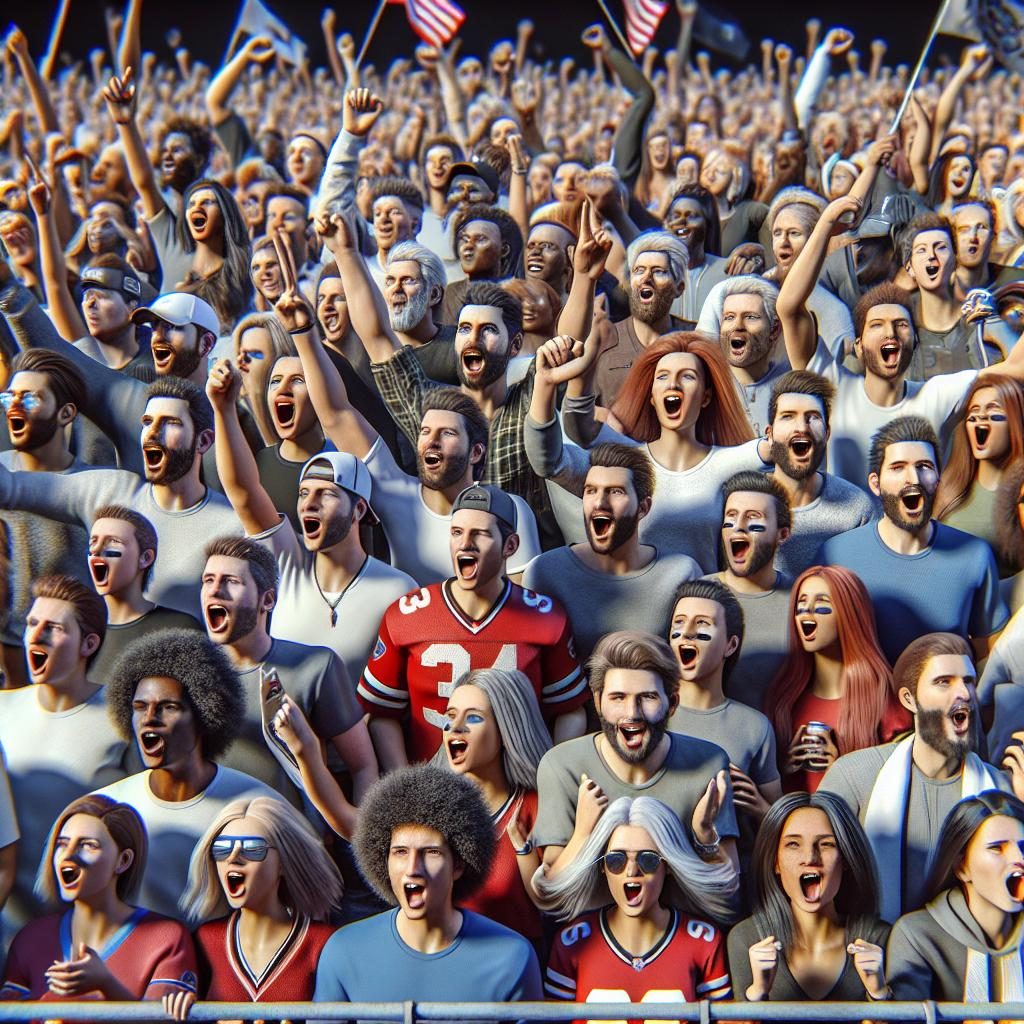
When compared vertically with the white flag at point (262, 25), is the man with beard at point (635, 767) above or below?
below

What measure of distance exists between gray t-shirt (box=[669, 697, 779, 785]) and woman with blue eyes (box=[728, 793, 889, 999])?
0.34 metres

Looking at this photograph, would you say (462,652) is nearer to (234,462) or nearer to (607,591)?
(607,591)

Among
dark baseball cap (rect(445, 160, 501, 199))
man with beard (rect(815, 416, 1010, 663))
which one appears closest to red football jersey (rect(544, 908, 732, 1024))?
man with beard (rect(815, 416, 1010, 663))

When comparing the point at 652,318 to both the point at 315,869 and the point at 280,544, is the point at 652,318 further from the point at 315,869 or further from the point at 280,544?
the point at 315,869

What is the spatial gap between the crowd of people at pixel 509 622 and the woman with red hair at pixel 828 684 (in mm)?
11

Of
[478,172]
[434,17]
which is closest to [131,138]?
[478,172]

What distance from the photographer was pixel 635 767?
3.98m

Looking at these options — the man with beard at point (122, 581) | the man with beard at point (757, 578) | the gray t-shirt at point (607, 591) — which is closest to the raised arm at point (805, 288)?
the man with beard at point (757, 578)

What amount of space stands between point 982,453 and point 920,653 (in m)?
1.05

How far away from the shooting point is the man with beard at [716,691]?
4.19m

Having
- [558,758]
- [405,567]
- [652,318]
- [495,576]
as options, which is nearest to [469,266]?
[652,318]

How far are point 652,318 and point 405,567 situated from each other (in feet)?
5.01

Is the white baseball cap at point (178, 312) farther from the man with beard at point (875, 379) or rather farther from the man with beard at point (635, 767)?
the man with beard at point (635, 767)

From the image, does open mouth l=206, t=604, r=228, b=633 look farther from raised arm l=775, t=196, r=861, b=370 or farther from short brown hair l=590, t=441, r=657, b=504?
raised arm l=775, t=196, r=861, b=370
